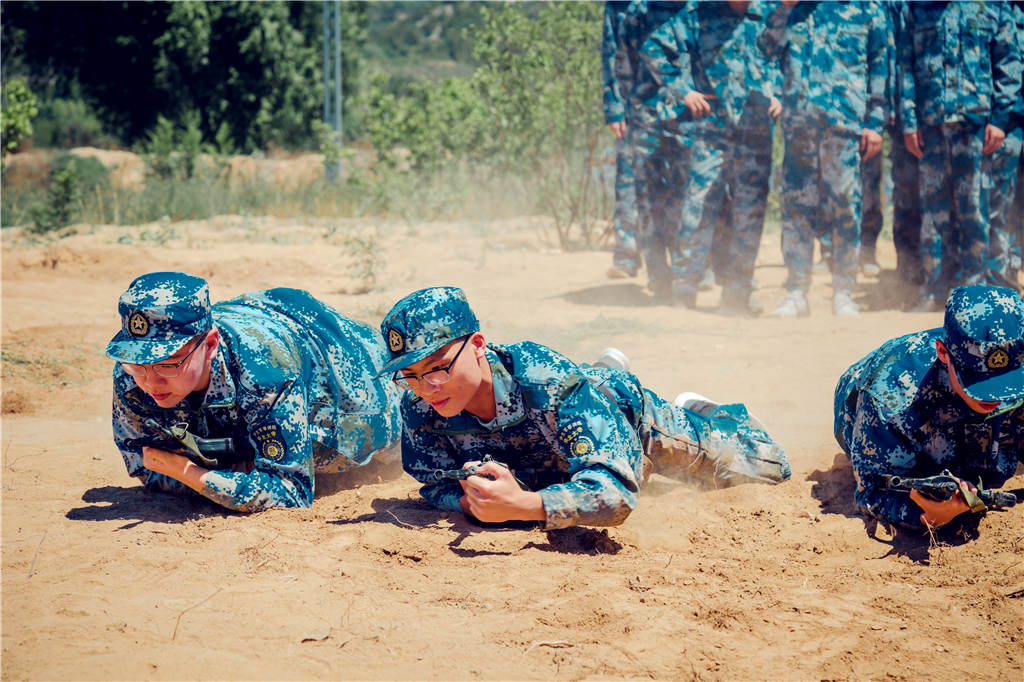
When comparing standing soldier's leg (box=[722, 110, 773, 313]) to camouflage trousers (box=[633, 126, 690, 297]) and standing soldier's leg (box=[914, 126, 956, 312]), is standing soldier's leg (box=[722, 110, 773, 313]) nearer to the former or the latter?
camouflage trousers (box=[633, 126, 690, 297])

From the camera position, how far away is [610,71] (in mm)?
8531

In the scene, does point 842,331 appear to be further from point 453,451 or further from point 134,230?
point 134,230

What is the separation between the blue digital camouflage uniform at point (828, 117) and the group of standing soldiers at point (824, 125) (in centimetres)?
1

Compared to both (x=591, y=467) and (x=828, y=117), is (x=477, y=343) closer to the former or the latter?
(x=591, y=467)

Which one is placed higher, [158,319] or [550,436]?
[158,319]

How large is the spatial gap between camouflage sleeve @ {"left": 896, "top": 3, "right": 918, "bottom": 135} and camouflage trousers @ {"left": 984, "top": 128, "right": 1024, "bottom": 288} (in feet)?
2.18

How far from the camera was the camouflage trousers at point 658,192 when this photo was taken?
26.9ft

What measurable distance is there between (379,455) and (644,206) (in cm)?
487

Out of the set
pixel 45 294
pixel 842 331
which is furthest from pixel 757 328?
pixel 45 294

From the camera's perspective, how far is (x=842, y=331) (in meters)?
6.57

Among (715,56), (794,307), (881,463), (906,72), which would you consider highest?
(715,56)

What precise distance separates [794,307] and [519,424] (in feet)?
15.7

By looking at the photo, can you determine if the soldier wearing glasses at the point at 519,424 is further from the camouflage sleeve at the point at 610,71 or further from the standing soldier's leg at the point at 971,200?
the camouflage sleeve at the point at 610,71

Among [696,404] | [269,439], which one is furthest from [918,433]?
[269,439]
